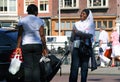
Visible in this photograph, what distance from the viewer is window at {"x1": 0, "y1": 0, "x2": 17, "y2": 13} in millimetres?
62013

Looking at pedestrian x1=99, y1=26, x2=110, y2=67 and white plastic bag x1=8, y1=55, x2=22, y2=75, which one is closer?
white plastic bag x1=8, y1=55, x2=22, y2=75

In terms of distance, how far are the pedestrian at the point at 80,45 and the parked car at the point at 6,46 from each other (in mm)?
1755

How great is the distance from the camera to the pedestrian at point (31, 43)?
32.1 feet

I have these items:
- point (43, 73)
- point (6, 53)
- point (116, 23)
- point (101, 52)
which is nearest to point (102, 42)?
point (101, 52)

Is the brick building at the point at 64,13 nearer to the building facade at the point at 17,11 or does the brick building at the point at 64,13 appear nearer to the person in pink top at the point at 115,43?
the building facade at the point at 17,11

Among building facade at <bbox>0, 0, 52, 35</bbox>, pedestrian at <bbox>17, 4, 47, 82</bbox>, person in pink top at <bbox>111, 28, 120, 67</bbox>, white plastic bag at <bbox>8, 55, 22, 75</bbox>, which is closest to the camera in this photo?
pedestrian at <bbox>17, 4, 47, 82</bbox>

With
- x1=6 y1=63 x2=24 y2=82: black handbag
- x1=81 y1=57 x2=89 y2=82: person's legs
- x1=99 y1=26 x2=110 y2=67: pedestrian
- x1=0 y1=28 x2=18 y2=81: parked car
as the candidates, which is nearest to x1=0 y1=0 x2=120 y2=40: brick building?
x1=99 y1=26 x2=110 y2=67: pedestrian

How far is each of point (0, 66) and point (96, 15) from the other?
49.0 meters

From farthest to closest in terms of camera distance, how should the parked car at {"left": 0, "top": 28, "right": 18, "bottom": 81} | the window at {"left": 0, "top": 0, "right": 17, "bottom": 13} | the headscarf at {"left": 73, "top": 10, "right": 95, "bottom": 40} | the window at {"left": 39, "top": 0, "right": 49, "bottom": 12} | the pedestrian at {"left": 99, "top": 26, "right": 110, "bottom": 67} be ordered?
the window at {"left": 0, "top": 0, "right": 17, "bottom": 13} → the window at {"left": 39, "top": 0, "right": 49, "bottom": 12} → the pedestrian at {"left": 99, "top": 26, "right": 110, "bottom": 67} → the parked car at {"left": 0, "top": 28, "right": 18, "bottom": 81} → the headscarf at {"left": 73, "top": 10, "right": 95, "bottom": 40}

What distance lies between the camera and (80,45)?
36.6 ft

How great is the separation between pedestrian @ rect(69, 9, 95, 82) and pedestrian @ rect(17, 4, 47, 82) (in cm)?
144

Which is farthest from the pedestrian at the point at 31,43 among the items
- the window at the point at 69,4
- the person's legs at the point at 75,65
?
the window at the point at 69,4

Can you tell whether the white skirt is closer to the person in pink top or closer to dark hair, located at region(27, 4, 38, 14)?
the person in pink top

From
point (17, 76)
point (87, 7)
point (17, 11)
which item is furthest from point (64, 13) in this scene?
point (17, 76)
